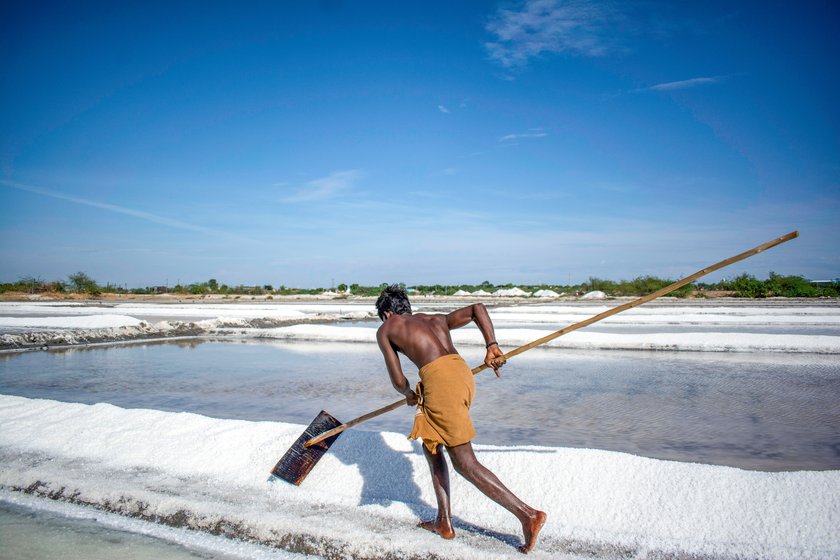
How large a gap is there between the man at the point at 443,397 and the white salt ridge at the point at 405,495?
242 millimetres

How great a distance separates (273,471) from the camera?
3.71 meters

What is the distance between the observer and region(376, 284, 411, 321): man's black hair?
3.06m

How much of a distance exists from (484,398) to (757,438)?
3.01 meters

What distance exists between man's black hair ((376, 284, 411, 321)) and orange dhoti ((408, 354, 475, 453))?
39 cm

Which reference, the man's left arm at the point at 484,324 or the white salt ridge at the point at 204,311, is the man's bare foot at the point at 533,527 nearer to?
the man's left arm at the point at 484,324

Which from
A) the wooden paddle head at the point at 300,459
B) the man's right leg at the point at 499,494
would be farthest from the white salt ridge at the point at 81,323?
the man's right leg at the point at 499,494

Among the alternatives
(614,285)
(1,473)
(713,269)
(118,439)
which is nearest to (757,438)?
(713,269)

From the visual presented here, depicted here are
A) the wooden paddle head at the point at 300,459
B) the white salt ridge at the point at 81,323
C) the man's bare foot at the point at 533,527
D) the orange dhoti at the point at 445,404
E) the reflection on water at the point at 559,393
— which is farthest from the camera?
the white salt ridge at the point at 81,323

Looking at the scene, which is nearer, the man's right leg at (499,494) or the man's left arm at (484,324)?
the man's right leg at (499,494)

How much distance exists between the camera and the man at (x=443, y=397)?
8.84 feet

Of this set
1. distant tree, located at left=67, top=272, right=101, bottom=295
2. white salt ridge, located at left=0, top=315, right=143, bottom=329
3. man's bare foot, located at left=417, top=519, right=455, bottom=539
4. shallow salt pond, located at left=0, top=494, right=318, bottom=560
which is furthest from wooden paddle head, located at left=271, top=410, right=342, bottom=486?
distant tree, located at left=67, top=272, right=101, bottom=295

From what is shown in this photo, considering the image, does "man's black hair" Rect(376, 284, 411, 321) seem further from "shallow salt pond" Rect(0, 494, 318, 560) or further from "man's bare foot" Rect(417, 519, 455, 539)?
"shallow salt pond" Rect(0, 494, 318, 560)

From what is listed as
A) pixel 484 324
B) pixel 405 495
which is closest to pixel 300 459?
pixel 405 495

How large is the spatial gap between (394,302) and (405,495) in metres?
1.31
